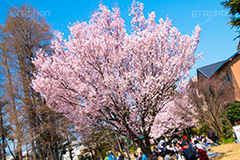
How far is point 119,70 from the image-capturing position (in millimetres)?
7117

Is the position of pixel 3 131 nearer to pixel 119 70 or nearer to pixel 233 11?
pixel 119 70

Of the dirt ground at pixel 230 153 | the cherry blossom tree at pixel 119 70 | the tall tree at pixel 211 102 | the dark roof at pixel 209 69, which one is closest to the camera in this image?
the cherry blossom tree at pixel 119 70

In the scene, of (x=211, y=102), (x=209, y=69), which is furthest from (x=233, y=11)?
(x=209, y=69)

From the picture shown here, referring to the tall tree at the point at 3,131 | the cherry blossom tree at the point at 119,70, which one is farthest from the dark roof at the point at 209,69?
the tall tree at the point at 3,131

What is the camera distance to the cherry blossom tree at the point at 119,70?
6609 mm

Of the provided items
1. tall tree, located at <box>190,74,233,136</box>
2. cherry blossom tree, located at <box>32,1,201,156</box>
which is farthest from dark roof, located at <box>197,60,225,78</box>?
cherry blossom tree, located at <box>32,1,201,156</box>

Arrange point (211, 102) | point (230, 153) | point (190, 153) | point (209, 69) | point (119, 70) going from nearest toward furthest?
point (190, 153)
point (119, 70)
point (230, 153)
point (211, 102)
point (209, 69)

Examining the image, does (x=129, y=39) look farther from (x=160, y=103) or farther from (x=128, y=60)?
(x=160, y=103)

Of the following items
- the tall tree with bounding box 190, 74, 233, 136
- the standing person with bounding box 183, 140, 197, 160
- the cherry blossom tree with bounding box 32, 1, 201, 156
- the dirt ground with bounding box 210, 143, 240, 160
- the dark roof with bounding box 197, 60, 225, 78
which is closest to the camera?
the standing person with bounding box 183, 140, 197, 160

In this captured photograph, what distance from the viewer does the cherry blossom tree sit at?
21.7 ft

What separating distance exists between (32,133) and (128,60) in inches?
345

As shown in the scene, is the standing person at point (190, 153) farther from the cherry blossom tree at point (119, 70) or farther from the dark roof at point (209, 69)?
the dark roof at point (209, 69)

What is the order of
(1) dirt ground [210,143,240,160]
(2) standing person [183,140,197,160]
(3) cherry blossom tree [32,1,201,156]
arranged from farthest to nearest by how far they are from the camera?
(1) dirt ground [210,143,240,160] < (3) cherry blossom tree [32,1,201,156] < (2) standing person [183,140,197,160]

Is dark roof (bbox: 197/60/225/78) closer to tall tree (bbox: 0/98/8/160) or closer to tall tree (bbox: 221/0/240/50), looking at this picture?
tall tree (bbox: 221/0/240/50)
